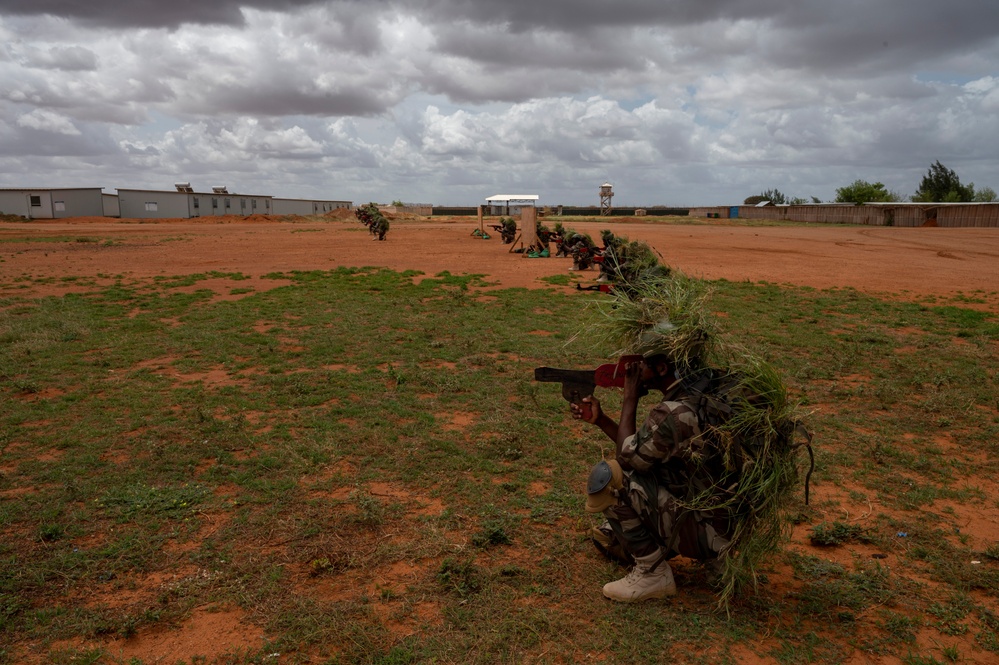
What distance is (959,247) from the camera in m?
27.2

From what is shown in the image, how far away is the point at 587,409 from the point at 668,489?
1.95 ft

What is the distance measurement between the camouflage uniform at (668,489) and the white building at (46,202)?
57.9 metres

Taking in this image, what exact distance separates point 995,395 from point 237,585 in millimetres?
7587

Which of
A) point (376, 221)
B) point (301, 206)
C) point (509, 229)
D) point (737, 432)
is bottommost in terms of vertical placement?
point (737, 432)

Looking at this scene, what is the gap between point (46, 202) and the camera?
49.8 metres

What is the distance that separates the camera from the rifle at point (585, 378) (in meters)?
3.75

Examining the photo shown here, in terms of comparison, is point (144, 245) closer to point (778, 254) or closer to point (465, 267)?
point (465, 267)

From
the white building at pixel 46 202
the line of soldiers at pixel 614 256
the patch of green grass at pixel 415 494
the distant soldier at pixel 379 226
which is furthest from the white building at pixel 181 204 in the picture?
the patch of green grass at pixel 415 494

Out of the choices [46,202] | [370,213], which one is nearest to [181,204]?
[46,202]

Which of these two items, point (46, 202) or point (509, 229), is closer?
point (509, 229)

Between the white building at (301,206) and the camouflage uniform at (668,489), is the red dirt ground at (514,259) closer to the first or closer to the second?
the camouflage uniform at (668,489)

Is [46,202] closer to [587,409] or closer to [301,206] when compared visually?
[301,206]

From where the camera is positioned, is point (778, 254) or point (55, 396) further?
point (778, 254)

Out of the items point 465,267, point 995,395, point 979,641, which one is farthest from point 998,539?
point 465,267
